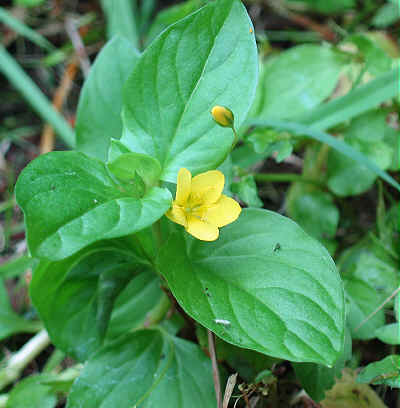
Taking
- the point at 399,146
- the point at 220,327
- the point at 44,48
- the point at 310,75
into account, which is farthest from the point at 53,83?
the point at 220,327

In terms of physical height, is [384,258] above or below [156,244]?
below

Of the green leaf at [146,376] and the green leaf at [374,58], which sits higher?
the green leaf at [374,58]

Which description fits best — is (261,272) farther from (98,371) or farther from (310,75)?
(310,75)

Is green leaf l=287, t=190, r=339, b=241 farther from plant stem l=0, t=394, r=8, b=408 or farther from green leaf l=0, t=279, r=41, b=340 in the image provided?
plant stem l=0, t=394, r=8, b=408

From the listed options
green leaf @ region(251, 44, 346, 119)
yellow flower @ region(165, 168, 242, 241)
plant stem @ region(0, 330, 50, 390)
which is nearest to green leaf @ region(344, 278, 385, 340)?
yellow flower @ region(165, 168, 242, 241)

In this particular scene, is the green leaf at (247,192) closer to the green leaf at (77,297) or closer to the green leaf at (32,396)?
the green leaf at (77,297)

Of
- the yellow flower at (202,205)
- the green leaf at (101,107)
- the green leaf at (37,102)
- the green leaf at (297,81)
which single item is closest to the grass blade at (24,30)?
the green leaf at (37,102)

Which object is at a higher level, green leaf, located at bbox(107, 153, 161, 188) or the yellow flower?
green leaf, located at bbox(107, 153, 161, 188)
